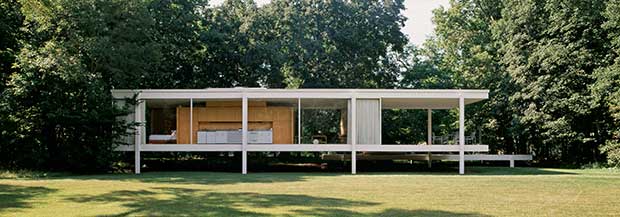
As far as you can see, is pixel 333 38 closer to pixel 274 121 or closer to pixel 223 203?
pixel 274 121

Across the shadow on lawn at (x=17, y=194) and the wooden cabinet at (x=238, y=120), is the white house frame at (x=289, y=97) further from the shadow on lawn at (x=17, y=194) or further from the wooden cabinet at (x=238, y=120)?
the shadow on lawn at (x=17, y=194)

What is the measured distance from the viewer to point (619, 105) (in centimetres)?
2195

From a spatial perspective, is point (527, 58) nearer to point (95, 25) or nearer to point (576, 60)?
point (576, 60)

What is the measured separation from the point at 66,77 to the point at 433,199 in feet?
39.7

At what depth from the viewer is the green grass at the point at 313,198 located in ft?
29.1

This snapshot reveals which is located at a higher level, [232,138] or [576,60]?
[576,60]

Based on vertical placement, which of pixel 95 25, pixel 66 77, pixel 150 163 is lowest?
pixel 150 163

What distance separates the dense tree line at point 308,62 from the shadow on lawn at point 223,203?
8142 mm

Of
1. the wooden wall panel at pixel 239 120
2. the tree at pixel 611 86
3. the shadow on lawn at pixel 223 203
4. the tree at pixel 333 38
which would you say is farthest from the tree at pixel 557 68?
the shadow on lawn at pixel 223 203

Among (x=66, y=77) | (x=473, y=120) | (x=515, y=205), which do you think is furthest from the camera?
(x=473, y=120)

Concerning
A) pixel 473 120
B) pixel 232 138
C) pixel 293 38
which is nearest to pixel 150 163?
pixel 232 138

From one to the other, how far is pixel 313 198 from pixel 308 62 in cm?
2046

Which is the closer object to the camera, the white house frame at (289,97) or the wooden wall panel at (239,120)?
the white house frame at (289,97)

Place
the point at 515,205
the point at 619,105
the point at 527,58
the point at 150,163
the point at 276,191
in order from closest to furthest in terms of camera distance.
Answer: the point at 515,205, the point at 276,191, the point at 619,105, the point at 150,163, the point at 527,58
